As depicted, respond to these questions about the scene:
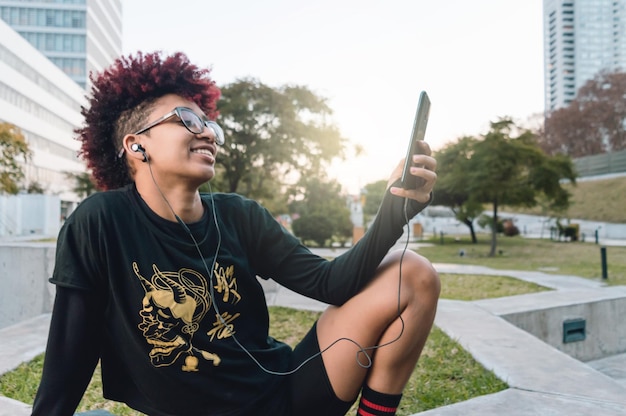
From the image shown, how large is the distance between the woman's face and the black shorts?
71cm

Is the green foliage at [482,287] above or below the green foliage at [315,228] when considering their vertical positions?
below

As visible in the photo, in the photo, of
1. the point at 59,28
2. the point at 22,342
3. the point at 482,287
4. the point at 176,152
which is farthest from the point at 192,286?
the point at 59,28

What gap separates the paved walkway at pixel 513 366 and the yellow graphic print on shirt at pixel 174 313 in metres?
1.19

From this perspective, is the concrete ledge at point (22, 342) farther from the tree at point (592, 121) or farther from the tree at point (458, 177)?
the tree at point (592, 121)

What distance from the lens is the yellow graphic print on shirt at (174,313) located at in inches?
58.0

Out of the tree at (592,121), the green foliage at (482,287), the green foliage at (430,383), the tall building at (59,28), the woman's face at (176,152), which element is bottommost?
the green foliage at (482,287)

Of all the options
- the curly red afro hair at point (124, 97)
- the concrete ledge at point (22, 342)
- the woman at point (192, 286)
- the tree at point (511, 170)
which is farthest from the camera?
the tree at point (511, 170)

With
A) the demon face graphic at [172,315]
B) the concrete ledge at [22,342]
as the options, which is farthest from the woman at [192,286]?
the concrete ledge at [22,342]

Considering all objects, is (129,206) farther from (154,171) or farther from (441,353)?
(441,353)

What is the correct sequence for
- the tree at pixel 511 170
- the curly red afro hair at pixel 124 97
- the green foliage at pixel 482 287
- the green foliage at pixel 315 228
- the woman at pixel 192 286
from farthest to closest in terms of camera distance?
the green foliage at pixel 315 228 < the tree at pixel 511 170 < the green foliage at pixel 482 287 < the curly red afro hair at pixel 124 97 < the woman at pixel 192 286

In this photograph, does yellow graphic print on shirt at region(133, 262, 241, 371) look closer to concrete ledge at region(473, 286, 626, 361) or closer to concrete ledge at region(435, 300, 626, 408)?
concrete ledge at region(435, 300, 626, 408)

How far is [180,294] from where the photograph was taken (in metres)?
1.50

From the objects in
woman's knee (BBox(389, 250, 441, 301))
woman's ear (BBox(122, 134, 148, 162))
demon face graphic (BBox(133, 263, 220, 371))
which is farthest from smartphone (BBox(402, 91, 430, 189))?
woman's ear (BBox(122, 134, 148, 162))

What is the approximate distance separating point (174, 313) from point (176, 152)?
51 centimetres
